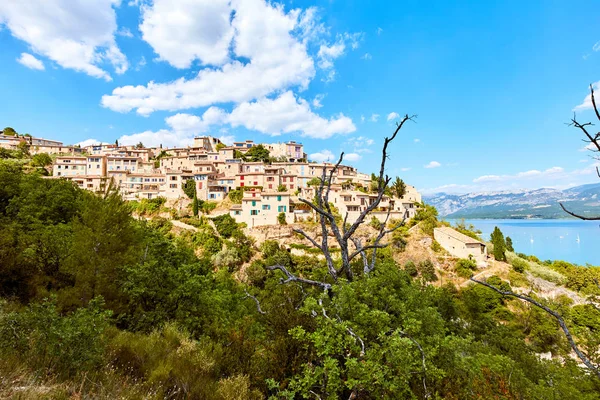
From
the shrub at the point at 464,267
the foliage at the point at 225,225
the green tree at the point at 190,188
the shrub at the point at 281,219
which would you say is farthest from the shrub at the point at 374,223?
the green tree at the point at 190,188

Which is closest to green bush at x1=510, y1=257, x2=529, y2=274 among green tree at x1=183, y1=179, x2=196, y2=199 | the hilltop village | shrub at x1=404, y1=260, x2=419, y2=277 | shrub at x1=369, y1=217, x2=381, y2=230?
shrub at x1=404, y1=260, x2=419, y2=277

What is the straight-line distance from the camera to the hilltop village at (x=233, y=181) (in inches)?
1754

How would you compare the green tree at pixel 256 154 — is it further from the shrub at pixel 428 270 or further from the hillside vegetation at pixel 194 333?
the hillside vegetation at pixel 194 333

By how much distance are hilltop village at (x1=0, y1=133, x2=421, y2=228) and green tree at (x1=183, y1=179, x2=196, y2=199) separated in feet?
0.73

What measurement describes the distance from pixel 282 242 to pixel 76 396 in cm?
3861

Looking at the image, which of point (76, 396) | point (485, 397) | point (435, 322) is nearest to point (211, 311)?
point (76, 396)

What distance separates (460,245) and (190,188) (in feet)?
153

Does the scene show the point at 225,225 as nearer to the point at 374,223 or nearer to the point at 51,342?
the point at 374,223

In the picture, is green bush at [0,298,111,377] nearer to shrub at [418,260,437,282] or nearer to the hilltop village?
shrub at [418,260,437,282]

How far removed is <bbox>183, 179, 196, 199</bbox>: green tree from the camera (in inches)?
1917

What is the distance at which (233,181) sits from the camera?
52062 mm

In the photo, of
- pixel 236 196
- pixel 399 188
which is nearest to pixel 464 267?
pixel 399 188

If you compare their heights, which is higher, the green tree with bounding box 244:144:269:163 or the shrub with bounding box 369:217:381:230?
the green tree with bounding box 244:144:269:163

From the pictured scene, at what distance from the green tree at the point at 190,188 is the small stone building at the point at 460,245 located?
4327cm
